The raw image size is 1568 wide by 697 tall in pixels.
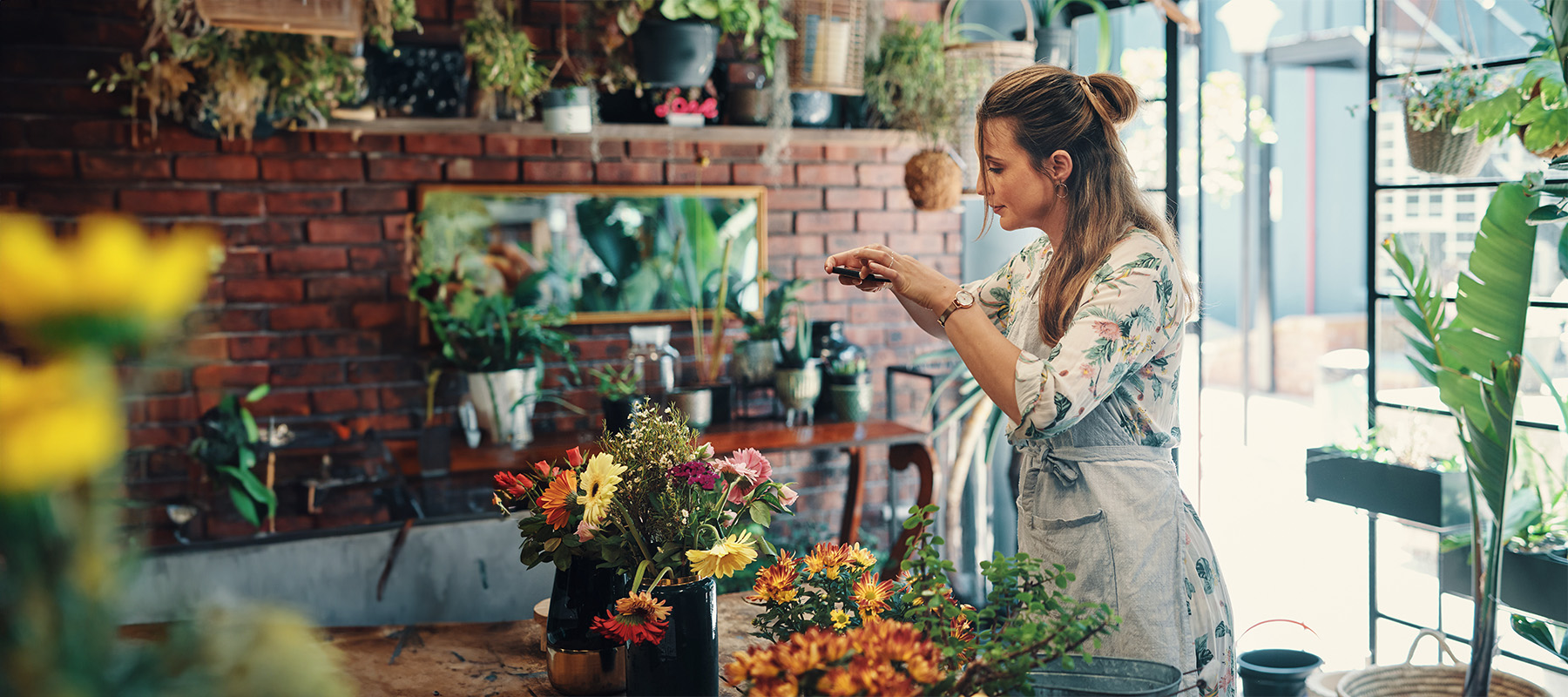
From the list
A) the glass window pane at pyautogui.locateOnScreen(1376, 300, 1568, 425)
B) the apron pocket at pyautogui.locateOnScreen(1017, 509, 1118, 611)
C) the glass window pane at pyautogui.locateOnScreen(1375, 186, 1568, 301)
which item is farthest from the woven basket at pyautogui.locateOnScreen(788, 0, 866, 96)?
the apron pocket at pyautogui.locateOnScreen(1017, 509, 1118, 611)

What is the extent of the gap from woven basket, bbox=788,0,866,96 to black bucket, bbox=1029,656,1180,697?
97.2 inches

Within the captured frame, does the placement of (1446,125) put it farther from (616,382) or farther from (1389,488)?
(616,382)

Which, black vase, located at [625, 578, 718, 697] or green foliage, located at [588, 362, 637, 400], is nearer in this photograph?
black vase, located at [625, 578, 718, 697]

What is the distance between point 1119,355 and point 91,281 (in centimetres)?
117

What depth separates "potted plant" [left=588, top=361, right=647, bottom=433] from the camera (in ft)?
10.2

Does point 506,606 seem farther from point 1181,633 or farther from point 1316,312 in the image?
point 1316,312

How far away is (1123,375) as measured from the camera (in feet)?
4.45

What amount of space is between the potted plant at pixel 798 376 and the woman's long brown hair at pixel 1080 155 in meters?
1.95

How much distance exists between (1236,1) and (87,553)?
551cm

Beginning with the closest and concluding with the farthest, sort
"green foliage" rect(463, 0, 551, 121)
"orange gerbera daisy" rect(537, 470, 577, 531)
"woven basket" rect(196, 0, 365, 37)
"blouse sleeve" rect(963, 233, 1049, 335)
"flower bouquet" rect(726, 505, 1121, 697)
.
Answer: "flower bouquet" rect(726, 505, 1121, 697) → "orange gerbera daisy" rect(537, 470, 577, 531) → "blouse sleeve" rect(963, 233, 1049, 335) → "woven basket" rect(196, 0, 365, 37) → "green foliage" rect(463, 0, 551, 121)

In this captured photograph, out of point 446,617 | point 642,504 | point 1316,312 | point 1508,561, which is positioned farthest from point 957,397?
point 1316,312

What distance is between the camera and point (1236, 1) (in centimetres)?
505

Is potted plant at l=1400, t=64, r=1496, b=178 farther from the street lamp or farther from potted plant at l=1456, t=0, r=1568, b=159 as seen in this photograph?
the street lamp

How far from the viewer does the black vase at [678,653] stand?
1.16 metres
